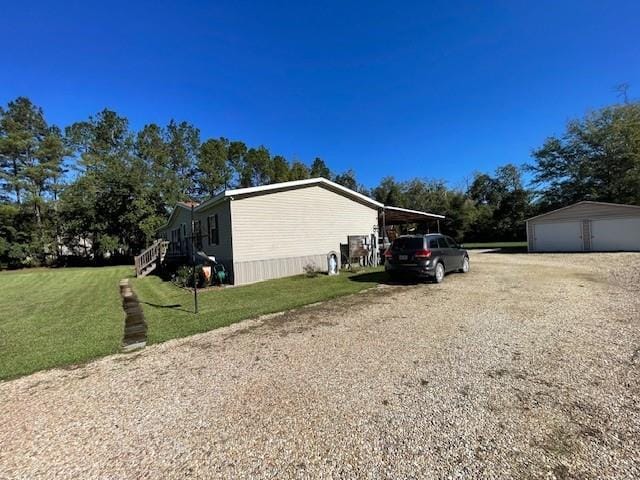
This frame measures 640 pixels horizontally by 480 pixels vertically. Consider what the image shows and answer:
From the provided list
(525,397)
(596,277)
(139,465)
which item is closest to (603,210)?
(596,277)

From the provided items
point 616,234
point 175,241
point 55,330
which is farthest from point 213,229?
point 616,234

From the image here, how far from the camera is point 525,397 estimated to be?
327cm

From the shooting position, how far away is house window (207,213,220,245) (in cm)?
1367

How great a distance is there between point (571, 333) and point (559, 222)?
867 inches

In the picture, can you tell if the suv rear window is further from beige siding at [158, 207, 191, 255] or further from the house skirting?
beige siding at [158, 207, 191, 255]

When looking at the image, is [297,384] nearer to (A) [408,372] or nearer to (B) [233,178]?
(A) [408,372]

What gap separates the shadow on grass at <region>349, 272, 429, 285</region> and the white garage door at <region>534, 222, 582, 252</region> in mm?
17478

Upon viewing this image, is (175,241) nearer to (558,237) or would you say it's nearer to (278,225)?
(278,225)

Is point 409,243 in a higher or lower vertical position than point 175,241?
lower

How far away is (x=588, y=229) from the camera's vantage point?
69.7 ft

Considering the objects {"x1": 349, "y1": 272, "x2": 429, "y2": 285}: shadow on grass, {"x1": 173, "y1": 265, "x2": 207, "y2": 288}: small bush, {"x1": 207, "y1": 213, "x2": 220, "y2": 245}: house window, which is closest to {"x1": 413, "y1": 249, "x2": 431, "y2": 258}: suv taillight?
{"x1": 349, "y1": 272, "x2": 429, "y2": 285}: shadow on grass

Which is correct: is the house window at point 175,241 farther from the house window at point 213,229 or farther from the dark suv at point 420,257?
the dark suv at point 420,257

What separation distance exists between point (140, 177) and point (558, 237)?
111 feet

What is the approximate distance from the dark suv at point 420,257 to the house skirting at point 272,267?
4.23 metres
